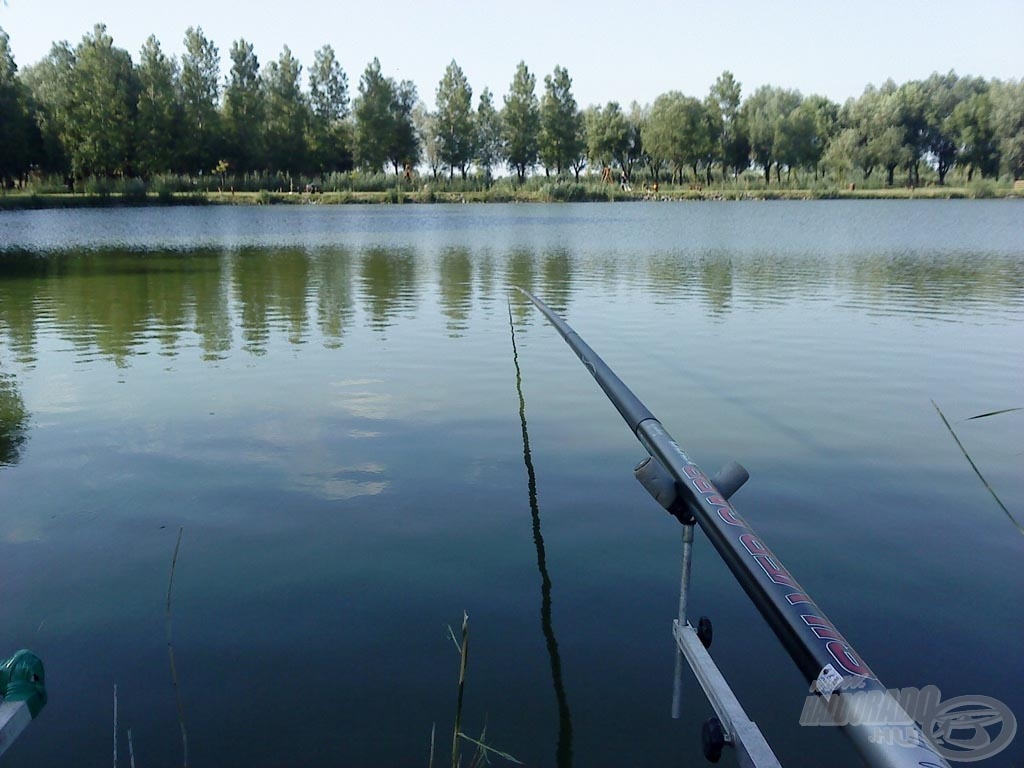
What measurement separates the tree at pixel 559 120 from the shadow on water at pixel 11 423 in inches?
4482

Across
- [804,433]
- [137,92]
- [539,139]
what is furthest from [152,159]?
[804,433]

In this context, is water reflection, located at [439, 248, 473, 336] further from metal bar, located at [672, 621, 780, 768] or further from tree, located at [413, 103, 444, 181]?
tree, located at [413, 103, 444, 181]

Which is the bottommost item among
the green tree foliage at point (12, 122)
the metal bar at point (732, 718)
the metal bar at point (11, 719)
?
the metal bar at point (732, 718)

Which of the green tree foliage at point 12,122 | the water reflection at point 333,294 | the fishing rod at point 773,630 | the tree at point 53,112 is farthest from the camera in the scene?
the tree at point 53,112

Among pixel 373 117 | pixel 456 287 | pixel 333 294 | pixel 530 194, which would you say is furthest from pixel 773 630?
pixel 373 117

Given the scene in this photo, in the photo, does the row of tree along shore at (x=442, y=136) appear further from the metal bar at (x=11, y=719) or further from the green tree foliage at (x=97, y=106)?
the metal bar at (x=11, y=719)

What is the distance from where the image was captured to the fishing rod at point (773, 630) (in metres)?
1.51

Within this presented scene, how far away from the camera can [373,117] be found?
11244 cm

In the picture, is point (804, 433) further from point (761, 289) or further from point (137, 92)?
point (137, 92)

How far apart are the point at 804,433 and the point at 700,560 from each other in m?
3.35

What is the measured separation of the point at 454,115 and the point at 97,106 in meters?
46.7

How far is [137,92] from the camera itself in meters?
88.8

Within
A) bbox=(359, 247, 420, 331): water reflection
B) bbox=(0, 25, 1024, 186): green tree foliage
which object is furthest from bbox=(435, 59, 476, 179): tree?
bbox=(359, 247, 420, 331): water reflection

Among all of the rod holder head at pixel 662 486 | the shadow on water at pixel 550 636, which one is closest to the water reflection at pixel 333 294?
the shadow on water at pixel 550 636
